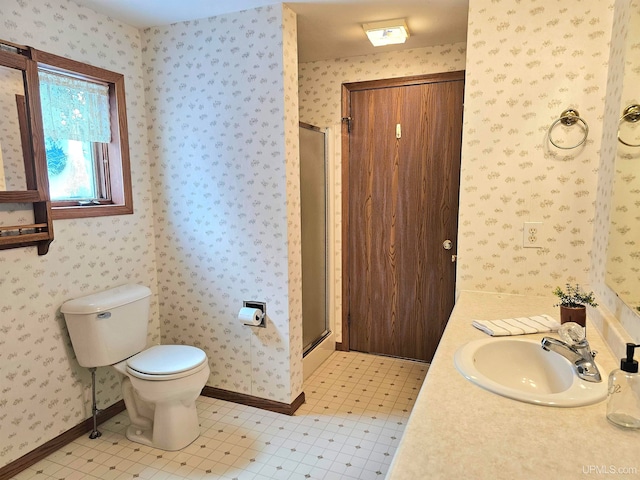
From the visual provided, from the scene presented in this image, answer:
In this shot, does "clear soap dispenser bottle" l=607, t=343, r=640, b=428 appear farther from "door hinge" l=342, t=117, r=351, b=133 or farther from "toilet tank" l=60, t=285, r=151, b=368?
"door hinge" l=342, t=117, r=351, b=133

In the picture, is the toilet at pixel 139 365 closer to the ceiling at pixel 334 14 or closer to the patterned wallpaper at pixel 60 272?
the patterned wallpaper at pixel 60 272

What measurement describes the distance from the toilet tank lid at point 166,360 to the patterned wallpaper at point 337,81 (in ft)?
4.41

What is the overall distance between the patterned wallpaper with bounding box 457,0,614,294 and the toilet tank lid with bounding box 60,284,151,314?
6.03ft

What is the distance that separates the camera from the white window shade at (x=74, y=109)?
6.71 ft

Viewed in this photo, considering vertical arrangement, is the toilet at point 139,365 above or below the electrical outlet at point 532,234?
below

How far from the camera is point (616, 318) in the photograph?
1.38 m

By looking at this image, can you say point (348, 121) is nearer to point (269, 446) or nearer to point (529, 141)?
point (529, 141)

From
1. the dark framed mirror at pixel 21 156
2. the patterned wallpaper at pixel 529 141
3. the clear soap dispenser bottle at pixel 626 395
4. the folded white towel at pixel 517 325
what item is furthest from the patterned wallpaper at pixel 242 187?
the clear soap dispenser bottle at pixel 626 395

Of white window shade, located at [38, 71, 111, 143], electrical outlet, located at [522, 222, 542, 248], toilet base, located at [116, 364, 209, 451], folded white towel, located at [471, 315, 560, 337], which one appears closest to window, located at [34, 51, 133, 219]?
white window shade, located at [38, 71, 111, 143]

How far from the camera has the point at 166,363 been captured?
2117 millimetres

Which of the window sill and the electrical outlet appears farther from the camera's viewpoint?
the window sill

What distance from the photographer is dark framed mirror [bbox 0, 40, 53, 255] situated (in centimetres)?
179

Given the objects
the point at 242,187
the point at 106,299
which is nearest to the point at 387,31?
the point at 242,187

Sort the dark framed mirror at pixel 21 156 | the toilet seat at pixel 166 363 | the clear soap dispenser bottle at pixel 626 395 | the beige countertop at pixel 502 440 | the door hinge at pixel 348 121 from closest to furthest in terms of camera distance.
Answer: the beige countertop at pixel 502 440, the clear soap dispenser bottle at pixel 626 395, the dark framed mirror at pixel 21 156, the toilet seat at pixel 166 363, the door hinge at pixel 348 121
